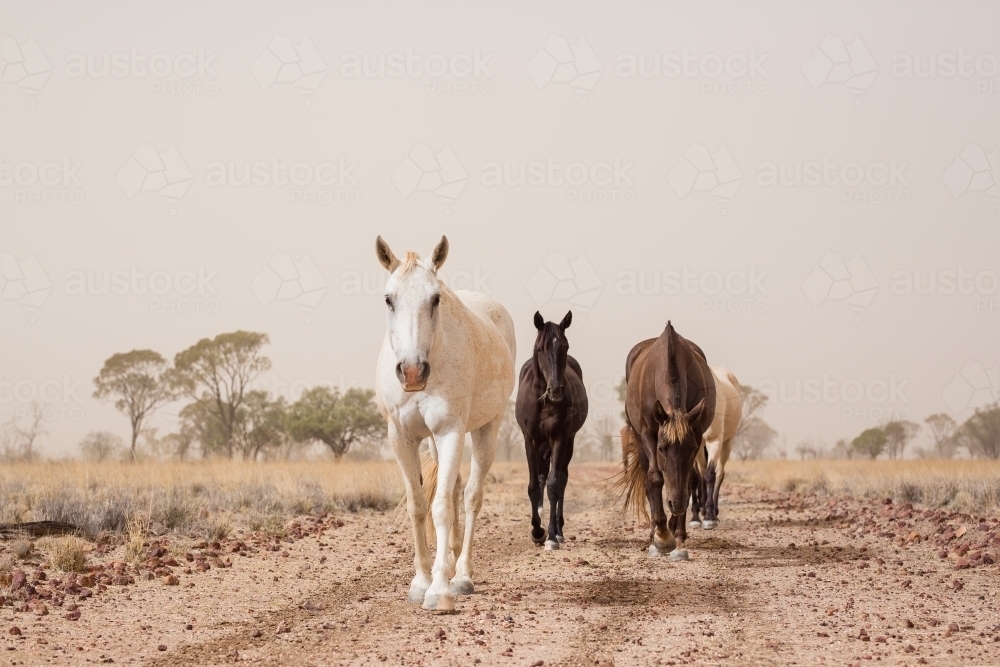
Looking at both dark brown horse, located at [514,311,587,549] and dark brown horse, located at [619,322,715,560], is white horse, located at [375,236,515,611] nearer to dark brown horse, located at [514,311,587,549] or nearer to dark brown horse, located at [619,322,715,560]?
dark brown horse, located at [619,322,715,560]

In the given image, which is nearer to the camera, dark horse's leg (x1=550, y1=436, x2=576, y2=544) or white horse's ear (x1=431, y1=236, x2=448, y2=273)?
white horse's ear (x1=431, y1=236, x2=448, y2=273)

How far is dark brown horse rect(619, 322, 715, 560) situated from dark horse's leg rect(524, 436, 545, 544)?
1362 millimetres

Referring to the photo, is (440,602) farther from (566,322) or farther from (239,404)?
(239,404)

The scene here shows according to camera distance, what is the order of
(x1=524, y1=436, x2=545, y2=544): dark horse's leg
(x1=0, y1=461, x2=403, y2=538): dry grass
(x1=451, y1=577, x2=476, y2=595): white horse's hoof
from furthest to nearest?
(x1=0, y1=461, x2=403, y2=538): dry grass < (x1=524, y1=436, x2=545, y2=544): dark horse's leg < (x1=451, y1=577, x2=476, y2=595): white horse's hoof

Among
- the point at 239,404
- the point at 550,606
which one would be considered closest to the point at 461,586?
the point at 550,606

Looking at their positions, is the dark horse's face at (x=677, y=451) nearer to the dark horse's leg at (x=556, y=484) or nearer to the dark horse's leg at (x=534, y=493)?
the dark horse's leg at (x=556, y=484)

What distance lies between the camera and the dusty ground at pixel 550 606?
566 centimetres

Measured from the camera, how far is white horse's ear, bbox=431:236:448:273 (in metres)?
7.33

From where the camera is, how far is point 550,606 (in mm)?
7172

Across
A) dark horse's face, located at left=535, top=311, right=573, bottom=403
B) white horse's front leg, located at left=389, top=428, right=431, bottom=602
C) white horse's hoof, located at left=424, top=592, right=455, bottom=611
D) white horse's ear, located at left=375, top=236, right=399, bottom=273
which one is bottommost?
white horse's hoof, located at left=424, top=592, right=455, bottom=611

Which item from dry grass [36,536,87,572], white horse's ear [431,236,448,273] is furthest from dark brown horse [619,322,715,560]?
dry grass [36,536,87,572]

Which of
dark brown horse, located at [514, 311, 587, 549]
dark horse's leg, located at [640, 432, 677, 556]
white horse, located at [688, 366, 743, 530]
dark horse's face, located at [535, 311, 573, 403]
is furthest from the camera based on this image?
white horse, located at [688, 366, 743, 530]

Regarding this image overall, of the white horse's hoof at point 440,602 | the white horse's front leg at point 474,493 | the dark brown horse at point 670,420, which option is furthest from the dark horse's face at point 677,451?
the white horse's hoof at point 440,602

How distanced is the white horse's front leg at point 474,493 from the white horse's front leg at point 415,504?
1.10ft
